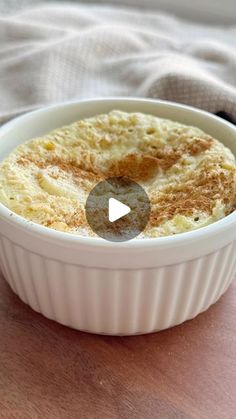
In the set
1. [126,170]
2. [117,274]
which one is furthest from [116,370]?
[126,170]

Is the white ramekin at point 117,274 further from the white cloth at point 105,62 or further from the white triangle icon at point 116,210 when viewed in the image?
the white cloth at point 105,62

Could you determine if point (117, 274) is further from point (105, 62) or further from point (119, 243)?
point (105, 62)

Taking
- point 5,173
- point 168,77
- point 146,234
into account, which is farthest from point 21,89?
point 146,234

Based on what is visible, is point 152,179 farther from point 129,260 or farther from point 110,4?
point 110,4

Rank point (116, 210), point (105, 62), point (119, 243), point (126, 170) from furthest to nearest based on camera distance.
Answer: point (105, 62) < point (126, 170) < point (116, 210) < point (119, 243)
